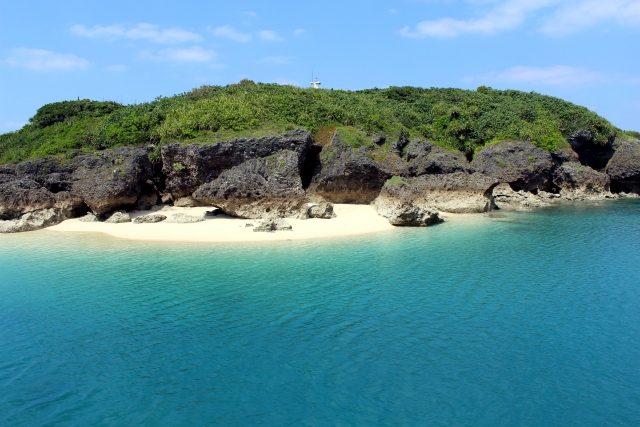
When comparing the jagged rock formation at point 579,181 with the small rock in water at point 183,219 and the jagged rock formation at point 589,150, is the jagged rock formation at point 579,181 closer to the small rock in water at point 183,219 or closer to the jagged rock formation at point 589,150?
the jagged rock formation at point 589,150

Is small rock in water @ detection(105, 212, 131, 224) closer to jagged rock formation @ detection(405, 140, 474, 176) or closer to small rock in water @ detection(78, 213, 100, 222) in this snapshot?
small rock in water @ detection(78, 213, 100, 222)

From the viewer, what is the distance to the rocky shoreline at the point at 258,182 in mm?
28766

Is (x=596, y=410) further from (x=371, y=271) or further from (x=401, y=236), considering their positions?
(x=401, y=236)

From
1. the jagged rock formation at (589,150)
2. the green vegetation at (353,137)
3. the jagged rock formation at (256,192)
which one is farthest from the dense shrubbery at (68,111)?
the jagged rock formation at (589,150)

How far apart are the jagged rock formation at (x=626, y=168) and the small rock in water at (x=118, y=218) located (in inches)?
1808

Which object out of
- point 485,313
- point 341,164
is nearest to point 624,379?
point 485,313

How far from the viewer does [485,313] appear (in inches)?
527

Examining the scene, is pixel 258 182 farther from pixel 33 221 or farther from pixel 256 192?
pixel 33 221

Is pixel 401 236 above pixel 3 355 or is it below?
above

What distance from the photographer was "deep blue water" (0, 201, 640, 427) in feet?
29.0

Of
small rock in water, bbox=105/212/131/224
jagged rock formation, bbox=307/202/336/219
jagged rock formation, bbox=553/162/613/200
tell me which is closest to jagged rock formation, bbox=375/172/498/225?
jagged rock formation, bbox=307/202/336/219

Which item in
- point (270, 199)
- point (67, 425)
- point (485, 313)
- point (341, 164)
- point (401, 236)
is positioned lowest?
point (67, 425)

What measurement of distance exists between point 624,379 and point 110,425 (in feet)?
35.6

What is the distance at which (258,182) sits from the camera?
29.0m
